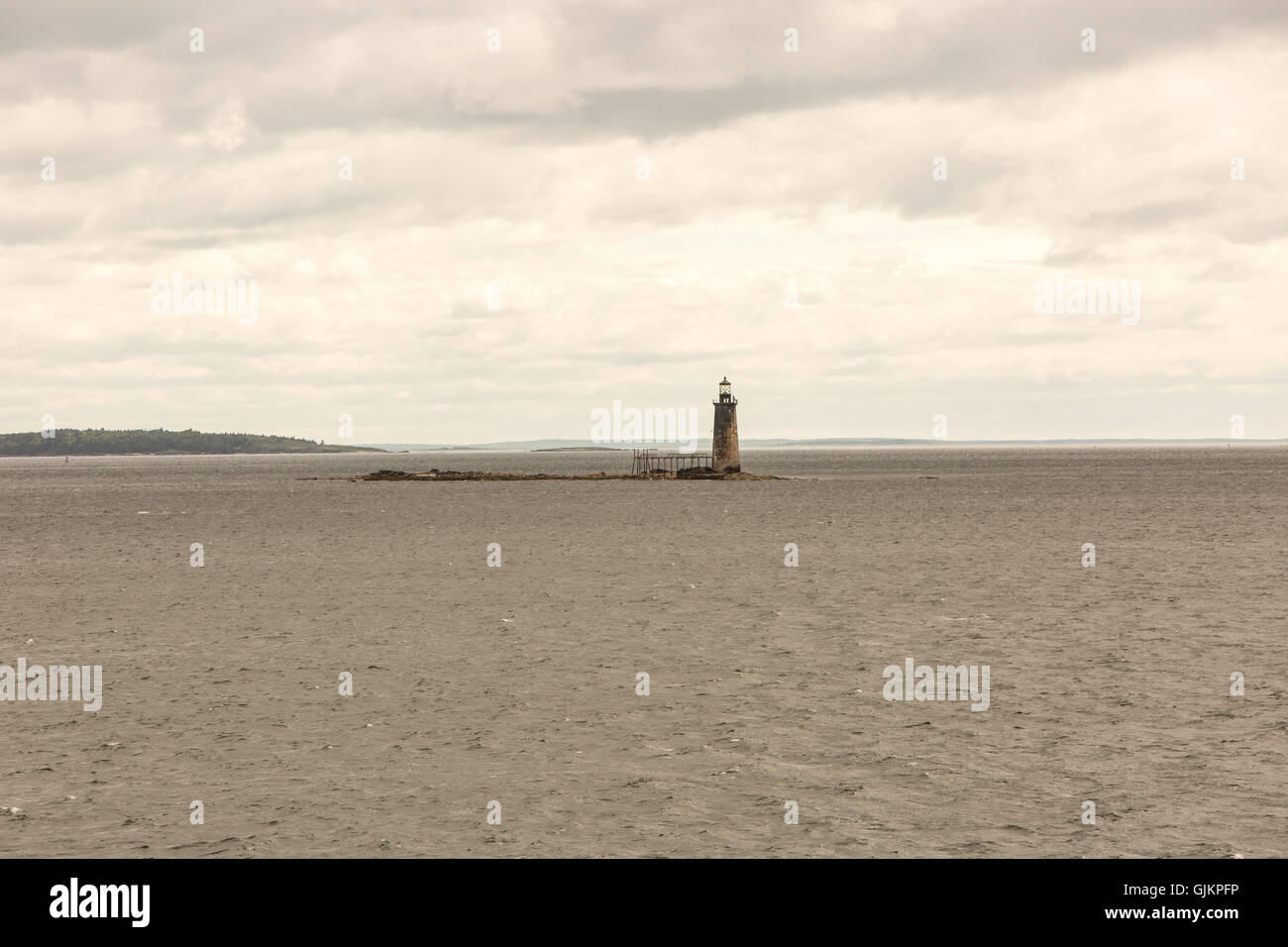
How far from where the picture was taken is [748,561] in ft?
152

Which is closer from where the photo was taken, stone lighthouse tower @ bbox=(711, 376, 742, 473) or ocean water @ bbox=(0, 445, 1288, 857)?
ocean water @ bbox=(0, 445, 1288, 857)

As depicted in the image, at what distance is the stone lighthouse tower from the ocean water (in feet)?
226

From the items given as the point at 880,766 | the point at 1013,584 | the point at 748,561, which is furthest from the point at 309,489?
the point at 880,766

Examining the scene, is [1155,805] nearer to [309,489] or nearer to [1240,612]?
[1240,612]

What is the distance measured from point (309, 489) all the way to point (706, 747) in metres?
123

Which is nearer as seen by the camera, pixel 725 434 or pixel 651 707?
pixel 651 707

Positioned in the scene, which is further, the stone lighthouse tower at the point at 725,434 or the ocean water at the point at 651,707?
the stone lighthouse tower at the point at 725,434

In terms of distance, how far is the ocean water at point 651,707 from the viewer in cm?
1294

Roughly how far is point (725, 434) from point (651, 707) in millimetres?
106729

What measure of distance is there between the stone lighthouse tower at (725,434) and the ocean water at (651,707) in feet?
226

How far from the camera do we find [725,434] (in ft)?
411

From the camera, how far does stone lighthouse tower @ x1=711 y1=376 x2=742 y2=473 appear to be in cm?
11831

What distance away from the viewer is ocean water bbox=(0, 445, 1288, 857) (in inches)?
509

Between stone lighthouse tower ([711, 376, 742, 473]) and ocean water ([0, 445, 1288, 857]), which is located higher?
stone lighthouse tower ([711, 376, 742, 473])
